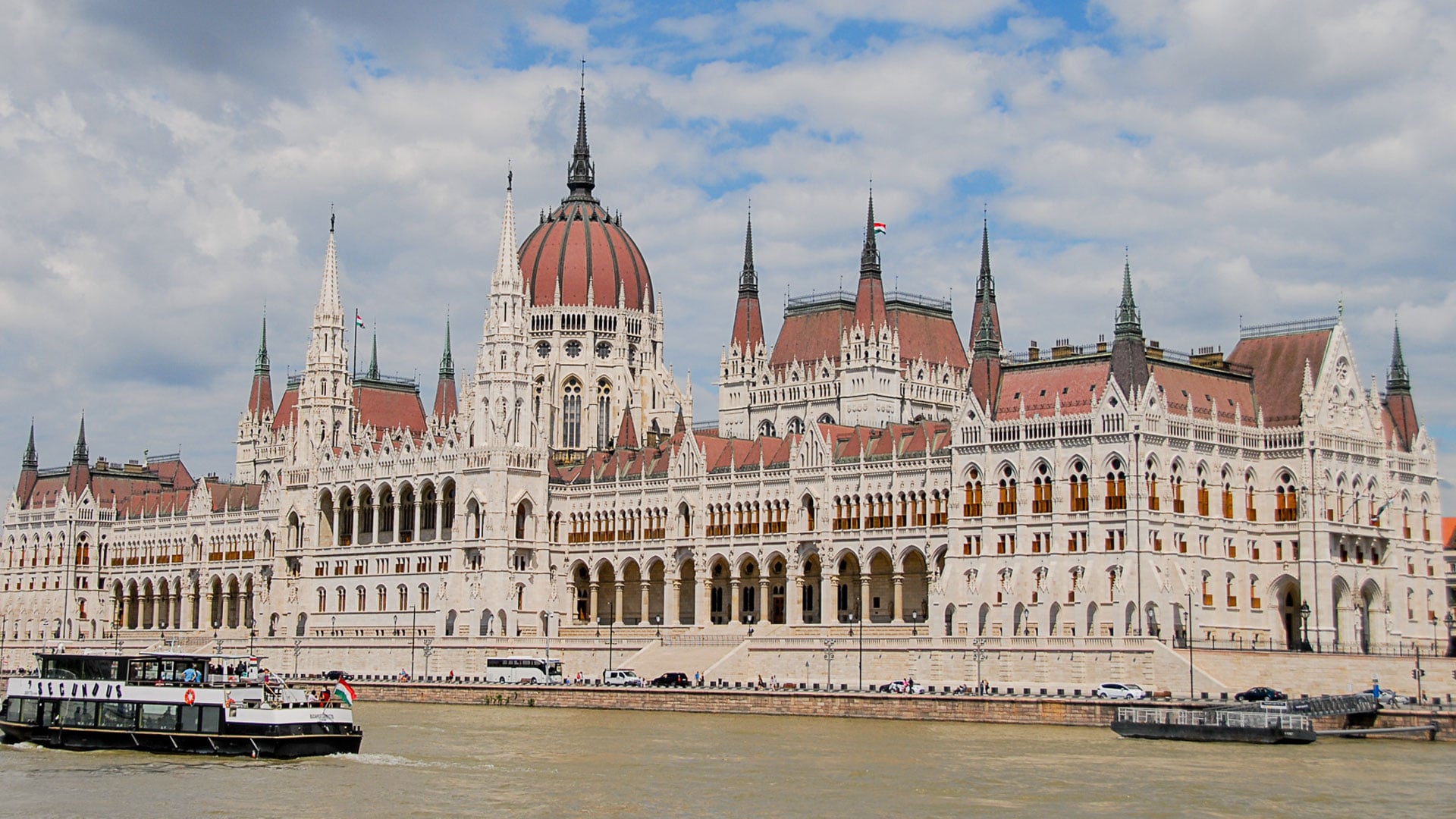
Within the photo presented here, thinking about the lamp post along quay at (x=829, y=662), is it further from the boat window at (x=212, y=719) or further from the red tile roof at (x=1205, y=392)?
the boat window at (x=212, y=719)

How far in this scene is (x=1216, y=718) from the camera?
8881 cm

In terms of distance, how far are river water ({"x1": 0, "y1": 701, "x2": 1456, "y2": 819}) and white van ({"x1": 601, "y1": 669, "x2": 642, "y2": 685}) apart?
22.7 metres

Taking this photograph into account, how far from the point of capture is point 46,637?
175 m

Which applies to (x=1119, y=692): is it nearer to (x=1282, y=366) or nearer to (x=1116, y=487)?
(x=1116, y=487)

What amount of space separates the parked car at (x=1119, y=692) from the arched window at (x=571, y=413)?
70.2 meters

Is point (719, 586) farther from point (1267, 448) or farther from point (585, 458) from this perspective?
point (1267, 448)

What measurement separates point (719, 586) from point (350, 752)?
190 feet

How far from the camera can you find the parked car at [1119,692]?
99.2 metres

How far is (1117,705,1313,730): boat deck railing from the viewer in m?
87.2

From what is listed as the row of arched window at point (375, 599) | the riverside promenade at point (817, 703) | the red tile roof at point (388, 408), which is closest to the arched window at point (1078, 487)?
the riverside promenade at point (817, 703)

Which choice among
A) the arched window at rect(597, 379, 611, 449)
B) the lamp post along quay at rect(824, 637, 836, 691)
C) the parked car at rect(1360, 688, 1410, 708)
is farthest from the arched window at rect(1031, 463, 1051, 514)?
the arched window at rect(597, 379, 611, 449)

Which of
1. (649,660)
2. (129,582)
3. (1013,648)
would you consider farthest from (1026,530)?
(129,582)

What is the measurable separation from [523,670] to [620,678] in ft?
33.8

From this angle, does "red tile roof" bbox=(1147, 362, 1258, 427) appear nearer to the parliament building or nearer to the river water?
the parliament building
